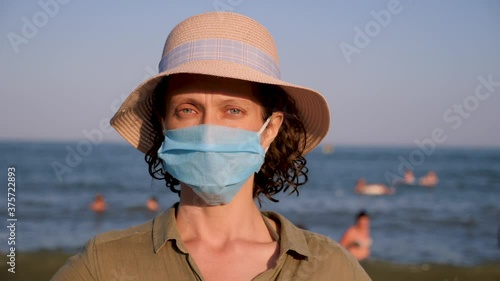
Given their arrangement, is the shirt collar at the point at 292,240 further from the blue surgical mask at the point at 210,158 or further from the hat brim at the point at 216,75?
the hat brim at the point at 216,75

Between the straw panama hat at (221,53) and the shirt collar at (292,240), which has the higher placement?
the straw panama hat at (221,53)

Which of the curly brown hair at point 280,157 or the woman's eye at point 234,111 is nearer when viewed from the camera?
the woman's eye at point 234,111

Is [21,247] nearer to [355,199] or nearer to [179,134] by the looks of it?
[179,134]

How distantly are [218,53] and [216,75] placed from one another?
144 mm

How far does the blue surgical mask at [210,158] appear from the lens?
9.03 ft

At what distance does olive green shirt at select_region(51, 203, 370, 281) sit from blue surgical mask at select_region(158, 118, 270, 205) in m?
0.18

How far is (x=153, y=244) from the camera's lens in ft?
8.65

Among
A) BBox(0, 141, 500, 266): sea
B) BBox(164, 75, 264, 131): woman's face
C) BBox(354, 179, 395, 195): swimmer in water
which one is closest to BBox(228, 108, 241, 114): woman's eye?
BBox(164, 75, 264, 131): woman's face

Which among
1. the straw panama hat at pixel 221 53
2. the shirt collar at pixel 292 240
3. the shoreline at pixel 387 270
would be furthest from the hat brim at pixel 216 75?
the shoreline at pixel 387 270

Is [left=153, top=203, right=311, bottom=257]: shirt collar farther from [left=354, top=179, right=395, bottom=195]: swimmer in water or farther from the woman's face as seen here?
[left=354, top=179, right=395, bottom=195]: swimmer in water

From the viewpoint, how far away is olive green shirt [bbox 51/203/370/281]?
2508 mm

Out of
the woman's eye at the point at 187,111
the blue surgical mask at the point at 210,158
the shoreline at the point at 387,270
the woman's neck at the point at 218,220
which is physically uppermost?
the woman's eye at the point at 187,111

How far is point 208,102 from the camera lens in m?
2.75

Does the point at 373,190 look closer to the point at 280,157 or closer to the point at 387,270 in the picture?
the point at 387,270
